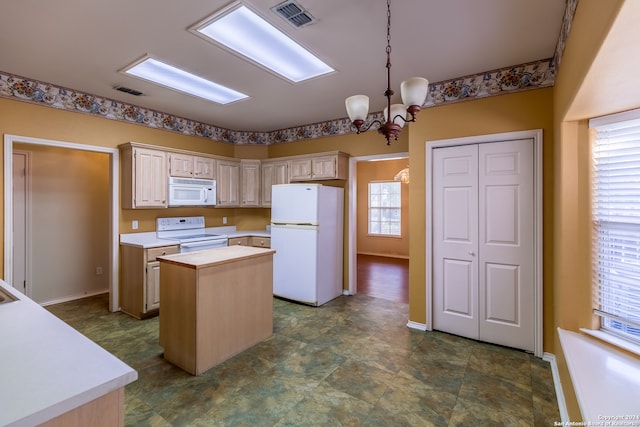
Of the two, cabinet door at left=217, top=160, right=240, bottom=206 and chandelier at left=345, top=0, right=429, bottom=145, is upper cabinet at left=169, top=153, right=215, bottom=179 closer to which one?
cabinet door at left=217, top=160, right=240, bottom=206

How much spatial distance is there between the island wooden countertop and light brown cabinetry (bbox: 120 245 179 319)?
113 centimetres

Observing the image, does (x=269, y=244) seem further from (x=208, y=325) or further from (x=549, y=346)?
(x=549, y=346)

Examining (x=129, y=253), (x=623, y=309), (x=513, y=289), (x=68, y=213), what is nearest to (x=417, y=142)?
(x=513, y=289)

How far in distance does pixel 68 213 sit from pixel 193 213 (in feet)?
5.67

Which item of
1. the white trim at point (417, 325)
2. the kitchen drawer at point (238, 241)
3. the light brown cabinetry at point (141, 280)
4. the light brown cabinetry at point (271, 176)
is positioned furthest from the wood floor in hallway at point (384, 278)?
the light brown cabinetry at point (141, 280)

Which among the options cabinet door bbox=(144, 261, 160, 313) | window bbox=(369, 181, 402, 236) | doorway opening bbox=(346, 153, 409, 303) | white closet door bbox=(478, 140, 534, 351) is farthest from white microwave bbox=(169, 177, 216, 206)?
window bbox=(369, 181, 402, 236)

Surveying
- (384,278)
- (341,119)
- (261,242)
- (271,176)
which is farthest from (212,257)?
(384,278)

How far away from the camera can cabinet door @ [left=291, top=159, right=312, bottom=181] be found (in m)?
4.71

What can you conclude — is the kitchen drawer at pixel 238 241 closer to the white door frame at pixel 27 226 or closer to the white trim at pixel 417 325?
the white door frame at pixel 27 226

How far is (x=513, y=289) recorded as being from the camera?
113 inches

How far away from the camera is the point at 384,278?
5.70 m

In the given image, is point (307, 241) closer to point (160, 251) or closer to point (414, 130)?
point (160, 251)

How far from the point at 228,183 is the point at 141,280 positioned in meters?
2.03

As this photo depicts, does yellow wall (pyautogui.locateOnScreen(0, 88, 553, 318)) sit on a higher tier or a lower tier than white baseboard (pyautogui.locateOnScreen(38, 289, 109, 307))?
higher
